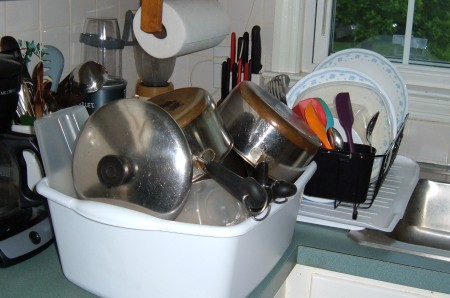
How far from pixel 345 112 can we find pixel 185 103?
0.45 m

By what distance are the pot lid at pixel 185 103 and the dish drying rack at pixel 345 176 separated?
1.09 feet

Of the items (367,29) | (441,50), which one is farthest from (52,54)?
(441,50)

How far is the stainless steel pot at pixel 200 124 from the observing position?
1.02 m

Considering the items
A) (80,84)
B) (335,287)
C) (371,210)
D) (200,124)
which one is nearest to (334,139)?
(371,210)

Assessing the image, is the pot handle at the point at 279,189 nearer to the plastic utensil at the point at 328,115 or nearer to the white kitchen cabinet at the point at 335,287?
the white kitchen cabinet at the point at 335,287

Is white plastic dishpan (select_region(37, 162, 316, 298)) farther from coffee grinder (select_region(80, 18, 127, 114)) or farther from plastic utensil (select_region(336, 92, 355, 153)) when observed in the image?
coffee grinder (select_region(80, 18, 127, 114))

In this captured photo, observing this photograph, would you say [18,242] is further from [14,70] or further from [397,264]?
[397,264]

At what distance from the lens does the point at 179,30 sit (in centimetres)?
145

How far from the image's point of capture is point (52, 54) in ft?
4.55

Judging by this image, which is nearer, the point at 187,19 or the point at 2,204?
the point at 2,204

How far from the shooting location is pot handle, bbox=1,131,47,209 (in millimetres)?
1036

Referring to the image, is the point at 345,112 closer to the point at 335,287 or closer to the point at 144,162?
the point at 335,287

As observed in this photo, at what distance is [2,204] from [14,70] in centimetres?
23

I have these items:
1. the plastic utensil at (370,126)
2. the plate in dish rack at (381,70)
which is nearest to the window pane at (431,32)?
the plate in dish rack at (381,70)
